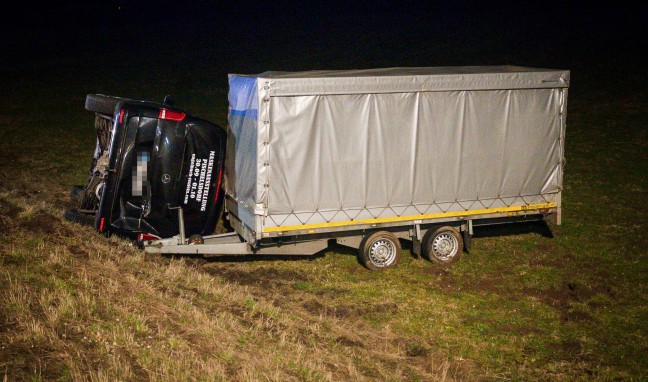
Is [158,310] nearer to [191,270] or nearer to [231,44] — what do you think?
[191,270]

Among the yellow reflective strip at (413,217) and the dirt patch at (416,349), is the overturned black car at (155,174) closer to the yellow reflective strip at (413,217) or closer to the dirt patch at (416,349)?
the yellow reflective strip at (413,217)

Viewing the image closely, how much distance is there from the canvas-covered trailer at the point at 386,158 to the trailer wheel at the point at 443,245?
24mm

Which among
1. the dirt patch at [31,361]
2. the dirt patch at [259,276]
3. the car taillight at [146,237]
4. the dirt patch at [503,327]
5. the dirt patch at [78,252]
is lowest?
the dirt patch at [31,361]

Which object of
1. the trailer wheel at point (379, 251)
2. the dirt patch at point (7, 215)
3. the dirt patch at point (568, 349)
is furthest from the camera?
the trailer wheel at point (379, 251)

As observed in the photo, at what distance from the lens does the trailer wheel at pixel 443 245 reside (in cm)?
1275

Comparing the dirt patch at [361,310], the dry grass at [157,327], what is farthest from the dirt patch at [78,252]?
the dirt patch at [361,310]

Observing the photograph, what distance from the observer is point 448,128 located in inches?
488

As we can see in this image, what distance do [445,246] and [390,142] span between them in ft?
7.11

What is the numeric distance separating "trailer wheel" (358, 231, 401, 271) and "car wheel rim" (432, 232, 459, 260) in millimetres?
703

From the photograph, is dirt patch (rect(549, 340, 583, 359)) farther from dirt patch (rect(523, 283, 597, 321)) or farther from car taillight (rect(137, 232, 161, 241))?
car taillight (rect(137, 232, 161, 241))

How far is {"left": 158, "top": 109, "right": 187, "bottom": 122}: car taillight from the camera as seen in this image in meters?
12.1

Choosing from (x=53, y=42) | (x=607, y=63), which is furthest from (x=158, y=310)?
(x=53, y=42)

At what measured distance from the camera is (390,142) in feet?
39.7

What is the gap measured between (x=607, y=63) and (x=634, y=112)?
443 inches
